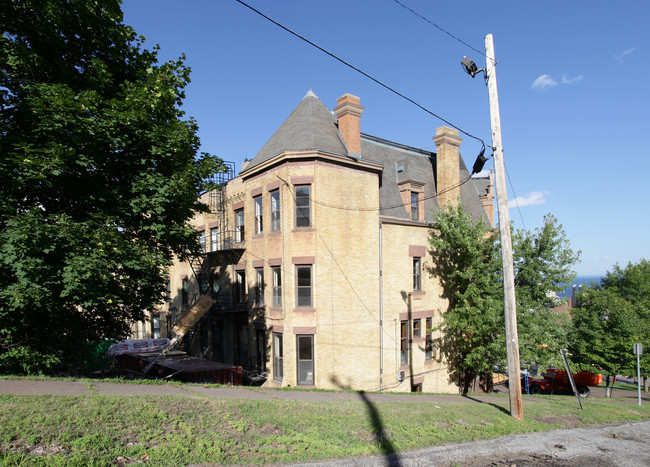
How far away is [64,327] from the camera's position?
38.2 ft

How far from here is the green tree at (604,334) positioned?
26672mm

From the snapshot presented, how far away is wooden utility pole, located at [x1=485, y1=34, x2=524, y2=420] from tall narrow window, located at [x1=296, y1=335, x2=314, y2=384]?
27.8 feet

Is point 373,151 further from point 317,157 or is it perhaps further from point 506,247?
A: point 506,247

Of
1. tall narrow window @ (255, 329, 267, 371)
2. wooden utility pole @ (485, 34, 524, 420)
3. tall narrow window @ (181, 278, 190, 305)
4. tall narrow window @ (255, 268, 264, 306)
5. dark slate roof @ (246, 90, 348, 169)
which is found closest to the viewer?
wooden utility pole @ (485, 34, 524, 420)

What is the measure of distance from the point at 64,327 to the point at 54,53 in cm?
794

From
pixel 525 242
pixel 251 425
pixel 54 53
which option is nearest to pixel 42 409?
pixel 251 425

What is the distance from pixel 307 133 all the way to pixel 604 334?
81.3ft

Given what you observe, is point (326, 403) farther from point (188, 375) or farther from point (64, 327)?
point (188, 375)

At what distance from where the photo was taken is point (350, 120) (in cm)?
2008

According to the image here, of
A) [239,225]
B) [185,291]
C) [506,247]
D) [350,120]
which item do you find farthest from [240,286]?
[506,247]

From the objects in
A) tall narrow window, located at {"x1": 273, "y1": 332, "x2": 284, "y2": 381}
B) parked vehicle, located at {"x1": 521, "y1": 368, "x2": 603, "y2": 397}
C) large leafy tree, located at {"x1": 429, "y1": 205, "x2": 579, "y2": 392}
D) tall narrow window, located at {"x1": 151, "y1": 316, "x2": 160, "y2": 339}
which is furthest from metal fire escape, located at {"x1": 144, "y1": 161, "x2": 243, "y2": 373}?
parked vehicle, located at {"x1": 521, "y1": 368, "x2": 603, "y2": 397}

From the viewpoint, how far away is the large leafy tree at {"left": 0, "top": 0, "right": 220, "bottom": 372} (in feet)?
31.1

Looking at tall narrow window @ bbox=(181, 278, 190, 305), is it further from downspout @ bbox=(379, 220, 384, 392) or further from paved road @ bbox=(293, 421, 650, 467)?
paved road @ bbox=(293, 421, 650, 467)

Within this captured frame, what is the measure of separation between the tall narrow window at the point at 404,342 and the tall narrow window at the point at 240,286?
8.68 m
